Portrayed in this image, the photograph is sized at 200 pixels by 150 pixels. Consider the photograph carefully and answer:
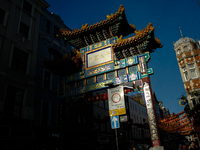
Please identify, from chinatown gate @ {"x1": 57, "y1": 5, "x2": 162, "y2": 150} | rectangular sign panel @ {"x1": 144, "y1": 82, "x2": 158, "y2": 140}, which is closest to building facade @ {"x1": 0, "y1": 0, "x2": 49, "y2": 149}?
chinatown gate @ {"x1": 57, "y1": 5, "x2": 162, "y2": 150}

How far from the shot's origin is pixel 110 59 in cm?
1338

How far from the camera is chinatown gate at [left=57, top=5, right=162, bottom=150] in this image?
38.4 ft

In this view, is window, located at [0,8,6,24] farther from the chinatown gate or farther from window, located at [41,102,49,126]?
window, located at [41,102,49,126]

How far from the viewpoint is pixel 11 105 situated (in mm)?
13453

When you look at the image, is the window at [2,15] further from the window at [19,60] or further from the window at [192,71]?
the window at [192,71]

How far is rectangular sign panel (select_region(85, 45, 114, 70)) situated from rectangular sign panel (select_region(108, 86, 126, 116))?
3254 mm

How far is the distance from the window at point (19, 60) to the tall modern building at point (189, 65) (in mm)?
24962

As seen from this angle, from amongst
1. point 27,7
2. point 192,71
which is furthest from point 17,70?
point 192,71

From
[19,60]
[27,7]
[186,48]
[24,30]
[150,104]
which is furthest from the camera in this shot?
[186,48]

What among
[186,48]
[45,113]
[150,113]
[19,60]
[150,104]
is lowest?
[150,113]

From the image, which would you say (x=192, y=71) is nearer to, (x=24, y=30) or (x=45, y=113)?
(x=45, y=113)

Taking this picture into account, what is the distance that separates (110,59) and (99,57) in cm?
114

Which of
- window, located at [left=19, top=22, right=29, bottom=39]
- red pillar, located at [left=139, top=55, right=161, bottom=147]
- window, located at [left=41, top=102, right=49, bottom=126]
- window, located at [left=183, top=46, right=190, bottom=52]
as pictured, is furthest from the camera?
window, located at [left=183, top=46, right=190, bottom=52]

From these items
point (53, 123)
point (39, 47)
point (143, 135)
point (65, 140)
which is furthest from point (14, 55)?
point (143, 135)
